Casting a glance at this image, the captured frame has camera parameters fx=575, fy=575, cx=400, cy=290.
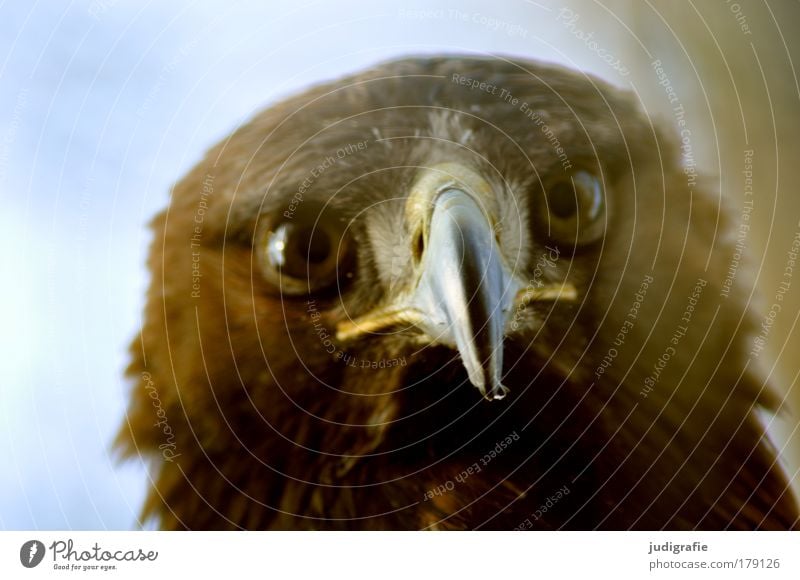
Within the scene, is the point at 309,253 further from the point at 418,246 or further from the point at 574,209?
the point at 574,209

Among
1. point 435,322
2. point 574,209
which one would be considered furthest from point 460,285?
point 574,209

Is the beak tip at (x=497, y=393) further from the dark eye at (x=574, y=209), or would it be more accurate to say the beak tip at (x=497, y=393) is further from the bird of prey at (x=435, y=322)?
the dark eye at (x=574, y=209)

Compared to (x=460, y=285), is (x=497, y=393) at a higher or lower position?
lower

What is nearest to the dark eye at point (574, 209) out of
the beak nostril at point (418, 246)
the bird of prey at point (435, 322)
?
the bird of prey at point (435, 322)

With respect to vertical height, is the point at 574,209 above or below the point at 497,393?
above

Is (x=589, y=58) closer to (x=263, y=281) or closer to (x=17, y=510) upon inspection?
(x=263, y=281)
